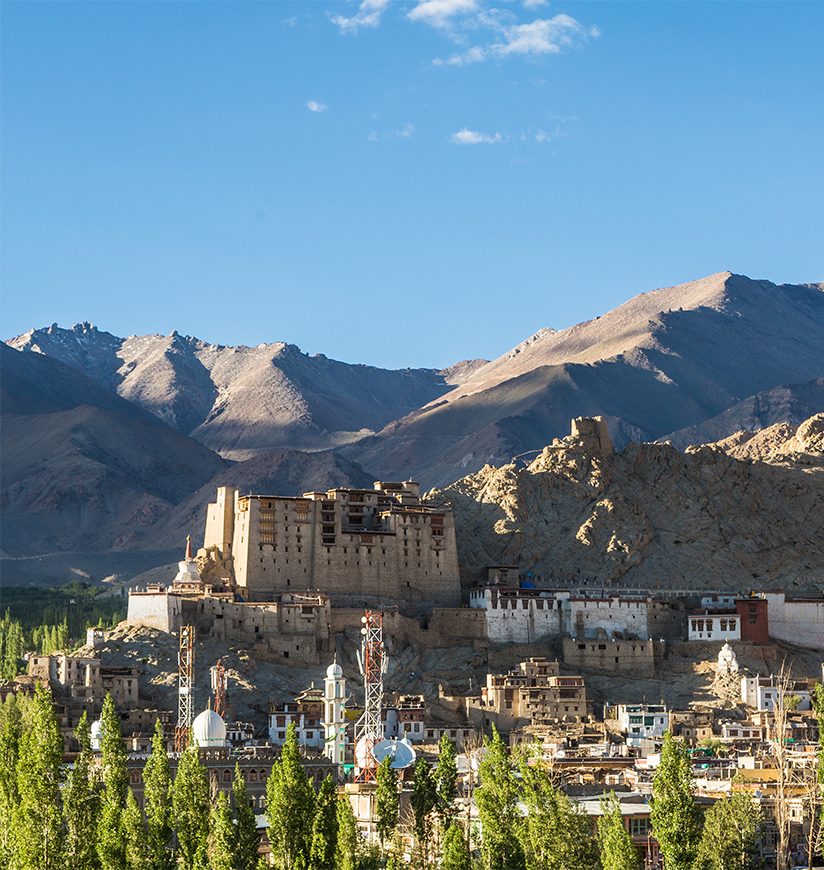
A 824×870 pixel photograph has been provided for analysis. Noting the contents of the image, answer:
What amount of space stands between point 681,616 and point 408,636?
1644 centimetres

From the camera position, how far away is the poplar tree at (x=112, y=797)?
69.6m

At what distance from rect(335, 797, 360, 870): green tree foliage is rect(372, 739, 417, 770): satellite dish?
34.9 ft

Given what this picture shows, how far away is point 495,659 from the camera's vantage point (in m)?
117

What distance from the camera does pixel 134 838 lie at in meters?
70.1

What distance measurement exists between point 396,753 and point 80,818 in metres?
13.3

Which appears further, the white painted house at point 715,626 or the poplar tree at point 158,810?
the white painted house at point 715,626

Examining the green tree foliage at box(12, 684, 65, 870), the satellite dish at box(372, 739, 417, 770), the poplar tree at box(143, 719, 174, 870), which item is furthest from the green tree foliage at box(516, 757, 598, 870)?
the green tree foliage at box(12, 684, 65, 870)

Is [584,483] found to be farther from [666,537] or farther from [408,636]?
[408,636]

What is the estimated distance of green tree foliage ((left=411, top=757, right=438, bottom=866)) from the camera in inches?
2810

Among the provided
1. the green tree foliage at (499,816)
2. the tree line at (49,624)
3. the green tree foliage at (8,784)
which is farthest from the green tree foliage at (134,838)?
the tree line at (49,624)

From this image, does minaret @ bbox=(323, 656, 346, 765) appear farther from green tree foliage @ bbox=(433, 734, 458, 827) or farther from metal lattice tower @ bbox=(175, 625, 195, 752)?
green tree foliage @ bbox=(433, 734, 458, 827)

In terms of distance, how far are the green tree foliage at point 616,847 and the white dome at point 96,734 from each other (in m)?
31.7

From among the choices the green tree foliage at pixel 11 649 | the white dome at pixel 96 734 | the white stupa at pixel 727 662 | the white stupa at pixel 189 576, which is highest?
the white stupa at pixel 189 576

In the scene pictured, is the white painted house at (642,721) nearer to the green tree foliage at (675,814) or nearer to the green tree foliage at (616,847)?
the green tree foliage at (675,814)
